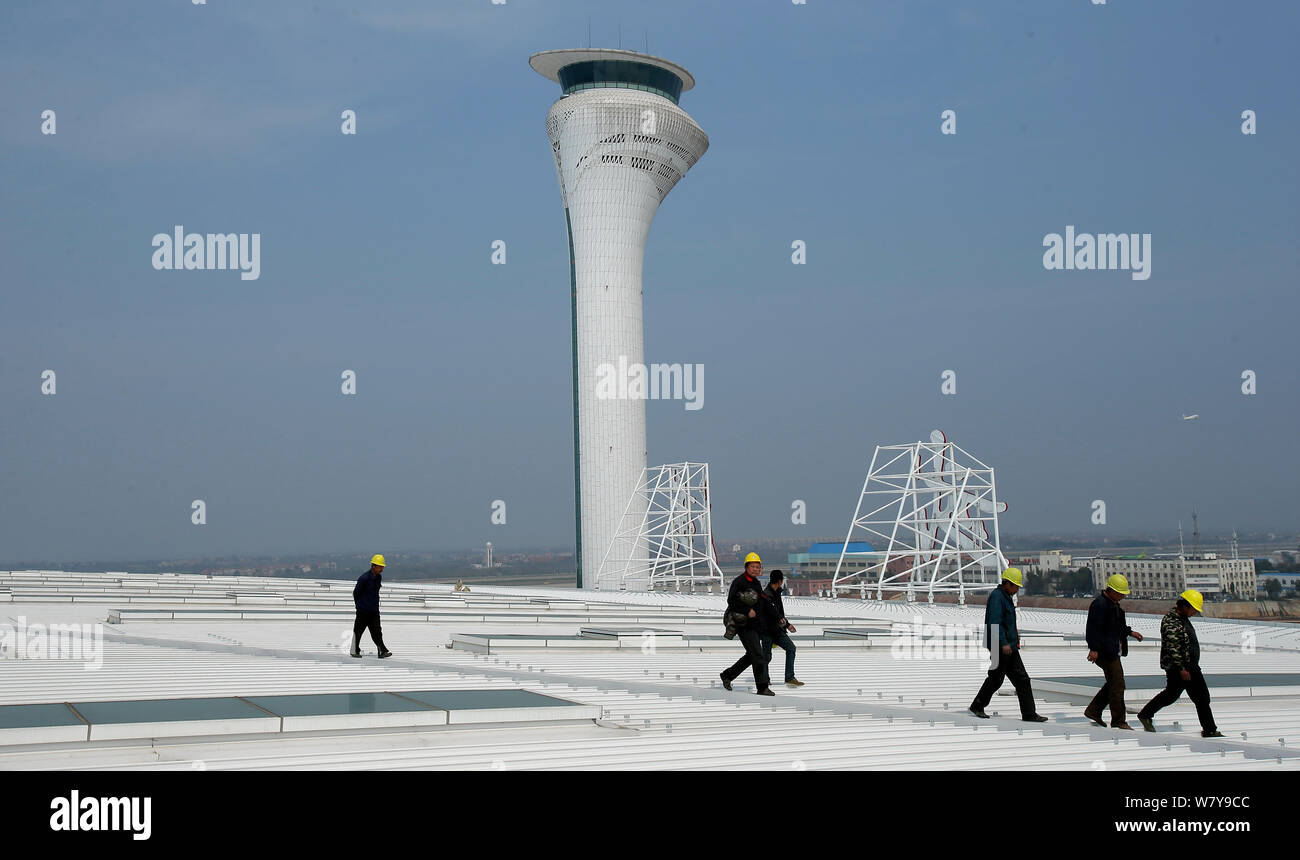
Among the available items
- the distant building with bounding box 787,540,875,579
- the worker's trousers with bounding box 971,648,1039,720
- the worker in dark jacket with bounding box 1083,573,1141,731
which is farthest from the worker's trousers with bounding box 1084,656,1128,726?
the distant building with bounding box 787,540,875,579

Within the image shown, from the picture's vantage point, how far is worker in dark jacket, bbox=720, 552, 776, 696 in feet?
43.8

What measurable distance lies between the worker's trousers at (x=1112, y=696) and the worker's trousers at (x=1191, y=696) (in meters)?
0.21

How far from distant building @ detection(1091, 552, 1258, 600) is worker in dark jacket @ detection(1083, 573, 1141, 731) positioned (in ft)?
164

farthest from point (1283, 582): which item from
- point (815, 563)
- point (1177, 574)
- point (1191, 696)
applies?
point (1191, 696)

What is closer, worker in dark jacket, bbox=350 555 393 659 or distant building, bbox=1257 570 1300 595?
worker in dark jacket, bbox=350 555 393 659

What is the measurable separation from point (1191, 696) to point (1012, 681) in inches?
70.9

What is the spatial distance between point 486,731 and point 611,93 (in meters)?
66.3

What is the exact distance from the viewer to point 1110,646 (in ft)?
39.7

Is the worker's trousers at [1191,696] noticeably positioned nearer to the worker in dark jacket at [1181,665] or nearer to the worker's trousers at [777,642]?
the worker in dark jacket at [1181,665]

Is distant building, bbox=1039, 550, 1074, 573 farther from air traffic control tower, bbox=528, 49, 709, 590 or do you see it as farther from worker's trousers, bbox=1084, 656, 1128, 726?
worker's trousers, bbox=1084, 656, 1128, 726

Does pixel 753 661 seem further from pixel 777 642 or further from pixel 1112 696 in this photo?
pixel 1112 696

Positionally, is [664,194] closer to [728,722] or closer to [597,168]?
[597,168]

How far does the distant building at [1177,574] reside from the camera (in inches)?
2532
